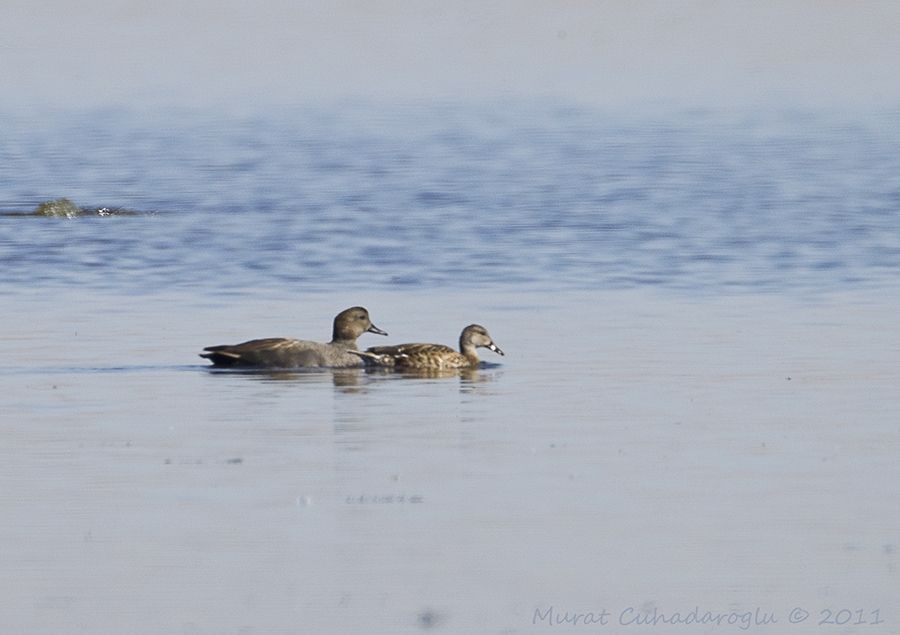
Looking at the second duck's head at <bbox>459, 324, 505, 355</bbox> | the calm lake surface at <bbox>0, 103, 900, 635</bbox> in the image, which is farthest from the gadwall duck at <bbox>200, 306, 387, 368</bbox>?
the second duck's head at <bbox>459, 324, 505, 355</bbox>

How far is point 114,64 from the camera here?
71.4m

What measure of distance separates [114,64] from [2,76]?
276 inches

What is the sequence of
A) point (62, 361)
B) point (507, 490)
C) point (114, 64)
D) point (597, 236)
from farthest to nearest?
point (114, 64), point (597, 236), point (62, 361), point (507, 490)

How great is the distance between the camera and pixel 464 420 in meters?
13.2

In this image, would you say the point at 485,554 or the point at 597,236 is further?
the point at 597,236

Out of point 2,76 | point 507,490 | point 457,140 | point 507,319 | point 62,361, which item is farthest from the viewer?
point 2,76

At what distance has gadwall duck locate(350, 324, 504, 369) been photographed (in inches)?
621

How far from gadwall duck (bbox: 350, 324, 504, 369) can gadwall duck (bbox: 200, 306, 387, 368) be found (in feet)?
0.53

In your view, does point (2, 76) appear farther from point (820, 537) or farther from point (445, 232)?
point (820, 537)

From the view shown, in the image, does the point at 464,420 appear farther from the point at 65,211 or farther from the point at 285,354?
the point at 65,211

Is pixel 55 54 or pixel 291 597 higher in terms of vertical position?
pixel 55 54

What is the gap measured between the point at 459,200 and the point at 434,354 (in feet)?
47.2

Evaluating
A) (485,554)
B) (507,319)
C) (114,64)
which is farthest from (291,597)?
(114,64)

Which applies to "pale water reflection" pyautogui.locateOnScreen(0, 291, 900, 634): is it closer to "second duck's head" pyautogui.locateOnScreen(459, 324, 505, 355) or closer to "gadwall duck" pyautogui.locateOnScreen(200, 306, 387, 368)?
"gadwall duck" pyautogui.locateOnScreen(200, 306, 387, 368)
